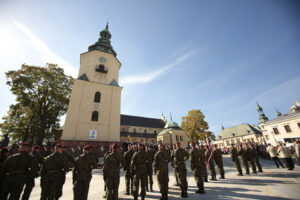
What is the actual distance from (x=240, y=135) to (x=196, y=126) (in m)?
37.4

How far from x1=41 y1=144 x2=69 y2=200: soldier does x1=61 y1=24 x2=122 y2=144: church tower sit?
56.9 feet

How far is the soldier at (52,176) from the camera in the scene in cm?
411

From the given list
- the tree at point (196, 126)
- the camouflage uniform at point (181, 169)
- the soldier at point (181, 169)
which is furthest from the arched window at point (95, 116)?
the tree at point (196, 126)

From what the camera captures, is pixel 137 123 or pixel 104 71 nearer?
pixel 104 71

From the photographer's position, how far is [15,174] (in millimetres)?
4094

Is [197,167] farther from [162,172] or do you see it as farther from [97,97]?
[97,97]

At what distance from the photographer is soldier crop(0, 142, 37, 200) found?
3.98 metres

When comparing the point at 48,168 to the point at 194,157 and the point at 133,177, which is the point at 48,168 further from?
the point at 194,157

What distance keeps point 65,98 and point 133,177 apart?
27863mm

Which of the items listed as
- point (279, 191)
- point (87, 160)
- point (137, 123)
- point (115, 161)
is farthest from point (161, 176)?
point (137, 123)

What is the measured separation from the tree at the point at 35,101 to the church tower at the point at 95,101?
20.7ft

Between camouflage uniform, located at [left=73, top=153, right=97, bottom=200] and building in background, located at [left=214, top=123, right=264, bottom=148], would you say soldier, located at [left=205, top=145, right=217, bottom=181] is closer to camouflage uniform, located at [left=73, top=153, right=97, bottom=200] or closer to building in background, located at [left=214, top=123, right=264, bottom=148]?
camouflage uniform, located at [left=73, top=153, right=97, bottom=200]

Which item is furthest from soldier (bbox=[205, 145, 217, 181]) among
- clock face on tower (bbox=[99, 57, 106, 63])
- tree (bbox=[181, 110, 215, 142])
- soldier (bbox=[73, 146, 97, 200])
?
tree (bbox=[181, 110, 215, 142])

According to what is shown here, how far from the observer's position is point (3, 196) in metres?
4.07
